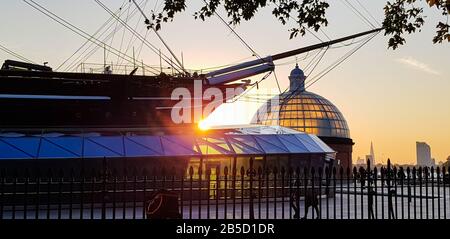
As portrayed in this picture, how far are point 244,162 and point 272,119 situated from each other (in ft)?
119

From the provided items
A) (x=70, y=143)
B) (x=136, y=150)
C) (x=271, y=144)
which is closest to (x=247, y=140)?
(x=271, y=144)

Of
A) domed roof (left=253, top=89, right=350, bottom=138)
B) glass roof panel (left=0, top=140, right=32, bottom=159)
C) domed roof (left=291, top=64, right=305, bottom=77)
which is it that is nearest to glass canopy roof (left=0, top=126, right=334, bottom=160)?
glass roof panel (left=0, top=140, right=32, bottom=159)

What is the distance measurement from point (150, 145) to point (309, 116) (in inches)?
1478

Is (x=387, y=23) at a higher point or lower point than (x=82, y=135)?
higher

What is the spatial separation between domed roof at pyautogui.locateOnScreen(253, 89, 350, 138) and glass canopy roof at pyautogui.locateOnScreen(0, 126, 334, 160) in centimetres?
2968

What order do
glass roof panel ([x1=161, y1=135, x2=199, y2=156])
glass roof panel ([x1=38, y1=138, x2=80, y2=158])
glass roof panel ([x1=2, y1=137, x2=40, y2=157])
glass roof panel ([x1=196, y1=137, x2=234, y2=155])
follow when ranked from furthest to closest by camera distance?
glass roof panel ([x1=196, y1=137, x2=234, y2=155]) < glass roof panel ([x1=161, y1=135, x2=199, y2=156]) < glass roof panel ([x1=2, y1=137, x2=40, y2=157]) < glass roof panel ([x1=38, y1=138, x2=80, y2=158])

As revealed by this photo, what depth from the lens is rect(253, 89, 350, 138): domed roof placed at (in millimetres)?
65875

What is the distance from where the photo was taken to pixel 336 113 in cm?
6975

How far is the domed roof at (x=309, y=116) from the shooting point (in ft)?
216

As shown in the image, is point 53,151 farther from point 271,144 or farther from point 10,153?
point 271,144

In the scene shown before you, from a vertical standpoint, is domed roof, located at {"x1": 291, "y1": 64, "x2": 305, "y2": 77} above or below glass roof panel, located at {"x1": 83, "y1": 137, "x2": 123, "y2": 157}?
above

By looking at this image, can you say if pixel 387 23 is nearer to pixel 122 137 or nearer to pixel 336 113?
pixel 122 137

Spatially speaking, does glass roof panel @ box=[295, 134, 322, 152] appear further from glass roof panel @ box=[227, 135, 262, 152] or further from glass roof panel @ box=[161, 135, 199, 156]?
glass roof panel @ box=[161, 135, 199, 156]
